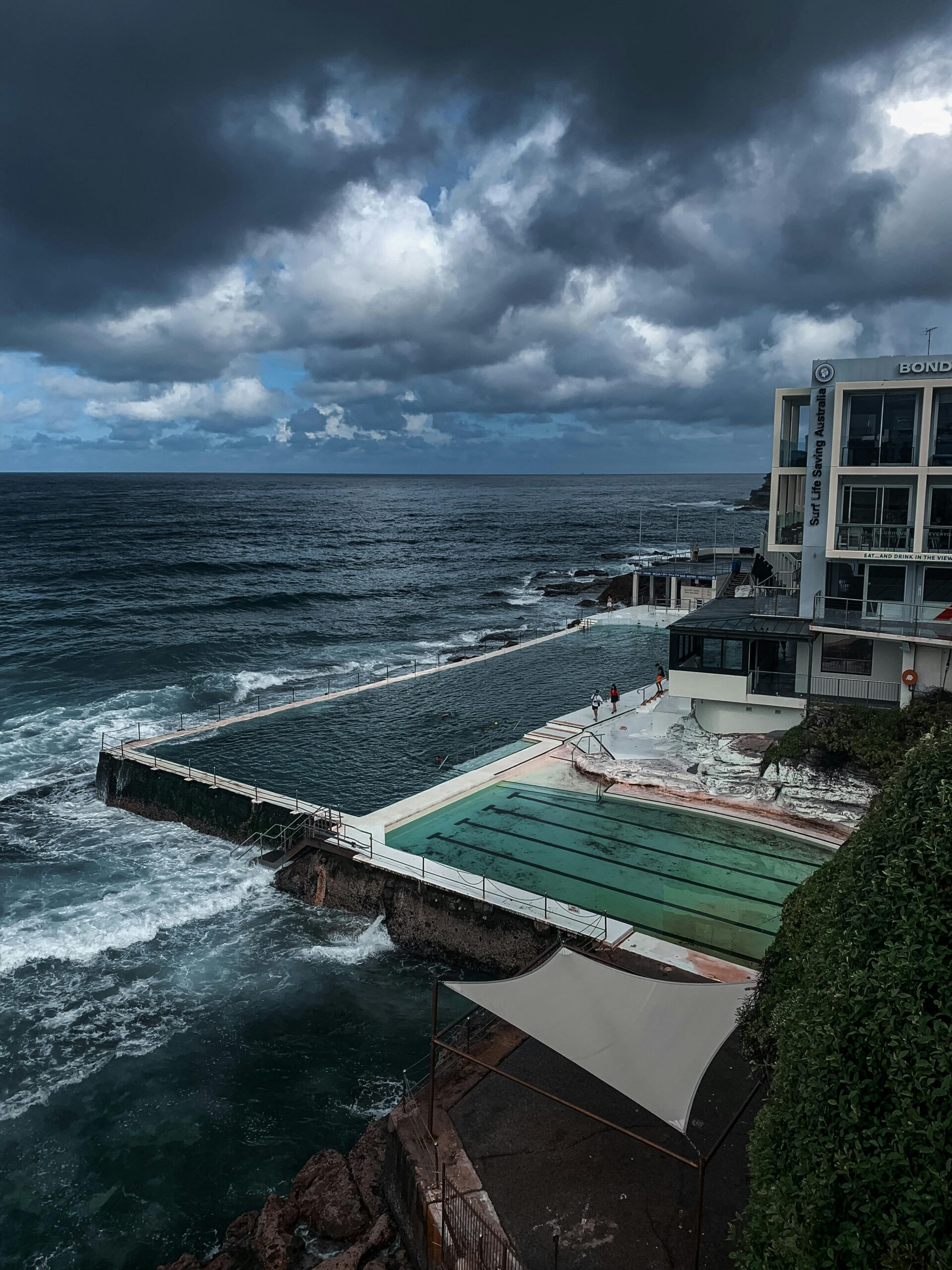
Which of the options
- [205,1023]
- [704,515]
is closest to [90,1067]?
[205,1023]

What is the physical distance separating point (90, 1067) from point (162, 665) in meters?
38.3

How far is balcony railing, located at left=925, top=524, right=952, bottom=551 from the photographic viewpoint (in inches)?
1049

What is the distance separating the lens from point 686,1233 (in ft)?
32.1

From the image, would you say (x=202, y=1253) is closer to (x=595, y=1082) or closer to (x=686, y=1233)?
(x=595, y=1082)

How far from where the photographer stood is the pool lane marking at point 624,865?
20.4m

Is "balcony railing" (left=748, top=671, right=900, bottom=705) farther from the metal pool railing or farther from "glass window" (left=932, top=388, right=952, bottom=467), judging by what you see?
the metal pool railing

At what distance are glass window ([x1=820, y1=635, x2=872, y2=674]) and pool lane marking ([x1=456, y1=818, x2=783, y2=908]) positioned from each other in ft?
34.9

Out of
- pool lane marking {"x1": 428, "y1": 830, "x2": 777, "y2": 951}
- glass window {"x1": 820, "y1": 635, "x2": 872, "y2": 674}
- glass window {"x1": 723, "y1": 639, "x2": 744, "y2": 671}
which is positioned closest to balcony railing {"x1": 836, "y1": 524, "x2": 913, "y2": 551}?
glass window {"x1": 820, "y1": 635, "x2": 872, "y2": 674}

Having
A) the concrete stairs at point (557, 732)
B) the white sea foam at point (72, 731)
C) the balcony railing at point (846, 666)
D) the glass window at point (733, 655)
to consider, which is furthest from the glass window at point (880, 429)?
the white sea foam at point (72, 731)

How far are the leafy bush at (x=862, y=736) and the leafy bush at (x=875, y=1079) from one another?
1730 centimetres

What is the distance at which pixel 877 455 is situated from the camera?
90.1ft

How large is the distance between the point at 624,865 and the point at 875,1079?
51.6 feet

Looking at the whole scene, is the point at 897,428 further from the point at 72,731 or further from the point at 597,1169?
the point at 72,731

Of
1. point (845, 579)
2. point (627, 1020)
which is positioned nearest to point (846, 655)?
point (845, 579)
